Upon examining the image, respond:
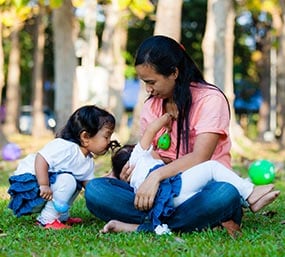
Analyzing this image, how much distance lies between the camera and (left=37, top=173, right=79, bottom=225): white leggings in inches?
208

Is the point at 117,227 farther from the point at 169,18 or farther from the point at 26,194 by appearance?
the point at 169,18

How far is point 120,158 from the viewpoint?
540 centimetres

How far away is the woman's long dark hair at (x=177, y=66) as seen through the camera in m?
4.86

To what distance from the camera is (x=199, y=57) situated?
34000mm

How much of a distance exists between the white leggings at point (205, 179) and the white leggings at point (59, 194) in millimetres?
900

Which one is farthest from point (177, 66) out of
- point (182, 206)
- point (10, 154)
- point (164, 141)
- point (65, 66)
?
point (65, 66)

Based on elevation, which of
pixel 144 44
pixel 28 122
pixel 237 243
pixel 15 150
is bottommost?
pixel 28 122

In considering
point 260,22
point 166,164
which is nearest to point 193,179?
point 166,164

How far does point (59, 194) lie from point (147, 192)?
85 centimetres

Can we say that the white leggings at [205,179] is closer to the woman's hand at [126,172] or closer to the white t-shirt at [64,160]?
the woman's hand at [126,172]

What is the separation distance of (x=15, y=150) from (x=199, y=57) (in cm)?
2181

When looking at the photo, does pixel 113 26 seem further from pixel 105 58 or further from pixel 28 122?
pixel 28 122

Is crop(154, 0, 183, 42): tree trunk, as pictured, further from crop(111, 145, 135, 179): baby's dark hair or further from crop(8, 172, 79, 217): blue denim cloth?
crop(8, 172, 79, 217): blue denim cloth

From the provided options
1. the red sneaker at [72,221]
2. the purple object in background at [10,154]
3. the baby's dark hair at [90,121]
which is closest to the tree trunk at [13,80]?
the purple object in background at [10,154]
